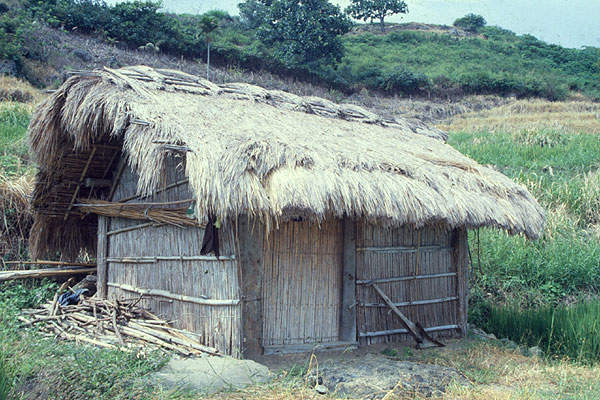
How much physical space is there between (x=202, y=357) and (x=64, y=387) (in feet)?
5.08

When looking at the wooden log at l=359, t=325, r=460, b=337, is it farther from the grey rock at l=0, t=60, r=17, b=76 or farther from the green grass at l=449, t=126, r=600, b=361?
the grey rock at l=0, t=60, r=17, b=76

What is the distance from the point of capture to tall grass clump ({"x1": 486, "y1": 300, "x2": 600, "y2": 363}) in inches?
234

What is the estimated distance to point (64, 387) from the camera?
3600 millimetres

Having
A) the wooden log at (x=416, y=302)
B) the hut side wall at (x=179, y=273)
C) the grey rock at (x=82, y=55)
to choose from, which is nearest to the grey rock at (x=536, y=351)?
the wooden log at (x=416, y=302)

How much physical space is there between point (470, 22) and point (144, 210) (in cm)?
4795

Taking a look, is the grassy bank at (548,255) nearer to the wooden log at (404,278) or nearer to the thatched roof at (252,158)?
the wooden log at (404,278)

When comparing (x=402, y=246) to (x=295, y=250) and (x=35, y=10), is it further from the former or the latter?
(x=35, y=10)

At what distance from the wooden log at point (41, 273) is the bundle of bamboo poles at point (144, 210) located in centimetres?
92

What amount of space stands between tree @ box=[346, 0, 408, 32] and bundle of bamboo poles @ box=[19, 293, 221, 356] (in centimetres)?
3900

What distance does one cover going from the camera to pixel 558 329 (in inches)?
253

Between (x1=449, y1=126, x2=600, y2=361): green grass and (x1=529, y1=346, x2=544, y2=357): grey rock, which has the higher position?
(x1=449, y1=126, x2=600, y2=361): green grass

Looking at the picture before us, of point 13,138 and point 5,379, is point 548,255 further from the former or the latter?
point 13,138

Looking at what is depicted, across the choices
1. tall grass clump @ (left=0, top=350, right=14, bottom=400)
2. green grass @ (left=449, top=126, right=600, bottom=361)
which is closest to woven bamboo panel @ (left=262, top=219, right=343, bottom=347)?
tall grass clump @ (left=0, top=350, right=14, bottom=400)

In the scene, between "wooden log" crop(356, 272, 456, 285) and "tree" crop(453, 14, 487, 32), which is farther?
"tree" crop(453, 14, 487, 32)
